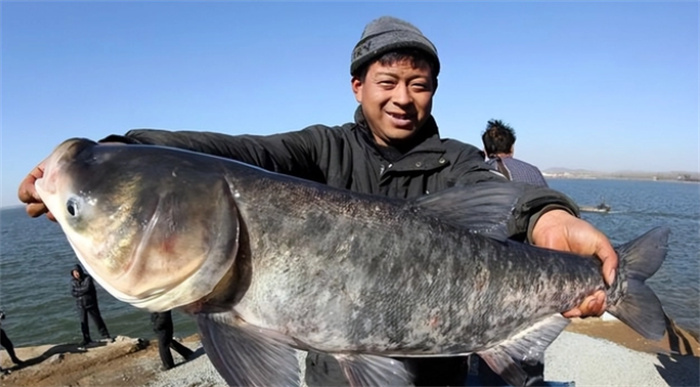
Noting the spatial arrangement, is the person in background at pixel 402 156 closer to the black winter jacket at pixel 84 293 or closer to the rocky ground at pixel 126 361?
the rocky ground at pixel 126 361

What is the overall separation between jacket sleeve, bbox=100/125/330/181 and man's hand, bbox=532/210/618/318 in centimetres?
161

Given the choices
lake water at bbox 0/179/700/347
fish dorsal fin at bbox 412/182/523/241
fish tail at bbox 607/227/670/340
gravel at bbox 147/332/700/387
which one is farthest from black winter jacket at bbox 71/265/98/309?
fish tail at bbox 607/227/670/340

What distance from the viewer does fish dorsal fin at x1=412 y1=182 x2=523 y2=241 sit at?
268 cm

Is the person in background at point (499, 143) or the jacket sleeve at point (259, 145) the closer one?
the jacket sleeve at point (259, 145)

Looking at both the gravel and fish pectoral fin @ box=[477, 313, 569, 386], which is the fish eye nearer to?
fish pectoral fin @ box=[477, 313, 569, 386]

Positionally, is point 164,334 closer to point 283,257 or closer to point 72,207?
point 72,207

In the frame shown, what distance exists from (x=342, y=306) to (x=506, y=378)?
125 cm

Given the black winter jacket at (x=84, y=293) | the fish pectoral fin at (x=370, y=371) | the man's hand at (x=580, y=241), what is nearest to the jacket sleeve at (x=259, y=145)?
the fish pectoral fin at (x=370, y=371)

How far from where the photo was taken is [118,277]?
211cm

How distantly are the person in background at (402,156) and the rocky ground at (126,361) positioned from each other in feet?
23.3

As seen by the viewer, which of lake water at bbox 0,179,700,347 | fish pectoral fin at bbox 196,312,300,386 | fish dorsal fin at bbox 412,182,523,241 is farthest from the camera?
lake water at bbox 0,179,700,347

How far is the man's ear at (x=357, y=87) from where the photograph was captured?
372 cm

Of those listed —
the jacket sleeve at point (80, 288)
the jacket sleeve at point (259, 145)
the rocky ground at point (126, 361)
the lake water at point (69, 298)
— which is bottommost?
the lake water at point (69, 298)

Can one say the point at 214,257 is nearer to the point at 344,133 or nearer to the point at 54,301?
the point at 344,133
